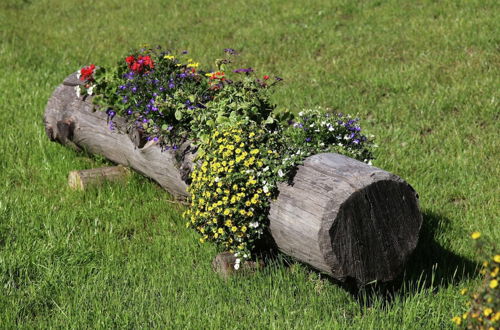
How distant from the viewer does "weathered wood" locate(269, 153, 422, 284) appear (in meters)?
4.11

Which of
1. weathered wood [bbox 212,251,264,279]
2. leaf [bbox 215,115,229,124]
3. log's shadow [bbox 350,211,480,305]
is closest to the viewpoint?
log's shadow [bbox 350,211,480,305]

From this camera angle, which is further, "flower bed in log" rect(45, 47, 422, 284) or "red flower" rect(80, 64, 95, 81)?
"red flower" rect(80, 64, 95, 81)

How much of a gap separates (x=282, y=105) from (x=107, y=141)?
3014 mm

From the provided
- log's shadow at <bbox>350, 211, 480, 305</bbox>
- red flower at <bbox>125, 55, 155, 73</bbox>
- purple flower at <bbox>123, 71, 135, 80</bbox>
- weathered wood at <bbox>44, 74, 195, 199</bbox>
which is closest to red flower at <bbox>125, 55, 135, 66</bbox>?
red flower at <bbox>125, 55, 155, 73</bbox>

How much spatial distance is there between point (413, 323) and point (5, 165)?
481 cm

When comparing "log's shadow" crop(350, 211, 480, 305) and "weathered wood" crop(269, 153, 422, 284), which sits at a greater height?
"weathered wood" crop(269, 153, 422, 284)

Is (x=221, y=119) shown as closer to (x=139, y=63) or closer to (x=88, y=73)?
(x=139, y=63)

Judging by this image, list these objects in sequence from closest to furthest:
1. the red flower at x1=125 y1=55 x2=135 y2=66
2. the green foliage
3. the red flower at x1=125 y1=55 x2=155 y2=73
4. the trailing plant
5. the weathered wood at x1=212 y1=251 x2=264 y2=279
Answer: the green foliage
the trailing plant
the weathered wood at x1=212 y1=251 x2=264 y2=279
the red flower at x1=125 y1=55 x2=155 y2=73
the red flower at x1=125 y1=55 x2=135 y2=66

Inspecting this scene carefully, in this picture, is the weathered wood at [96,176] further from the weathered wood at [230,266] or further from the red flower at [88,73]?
the weathered wood at [230,266]

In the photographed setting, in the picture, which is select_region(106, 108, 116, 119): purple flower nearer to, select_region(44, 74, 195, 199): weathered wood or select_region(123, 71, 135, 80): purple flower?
select_region(44, 74, 195, 199): weathered wood

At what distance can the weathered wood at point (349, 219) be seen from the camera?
4109 mm

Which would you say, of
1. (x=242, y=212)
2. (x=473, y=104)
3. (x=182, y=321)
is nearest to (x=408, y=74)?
(x=473, y=104)

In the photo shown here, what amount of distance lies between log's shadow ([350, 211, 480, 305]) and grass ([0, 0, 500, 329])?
17mm

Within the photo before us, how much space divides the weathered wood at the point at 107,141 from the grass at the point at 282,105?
25 centimetres
